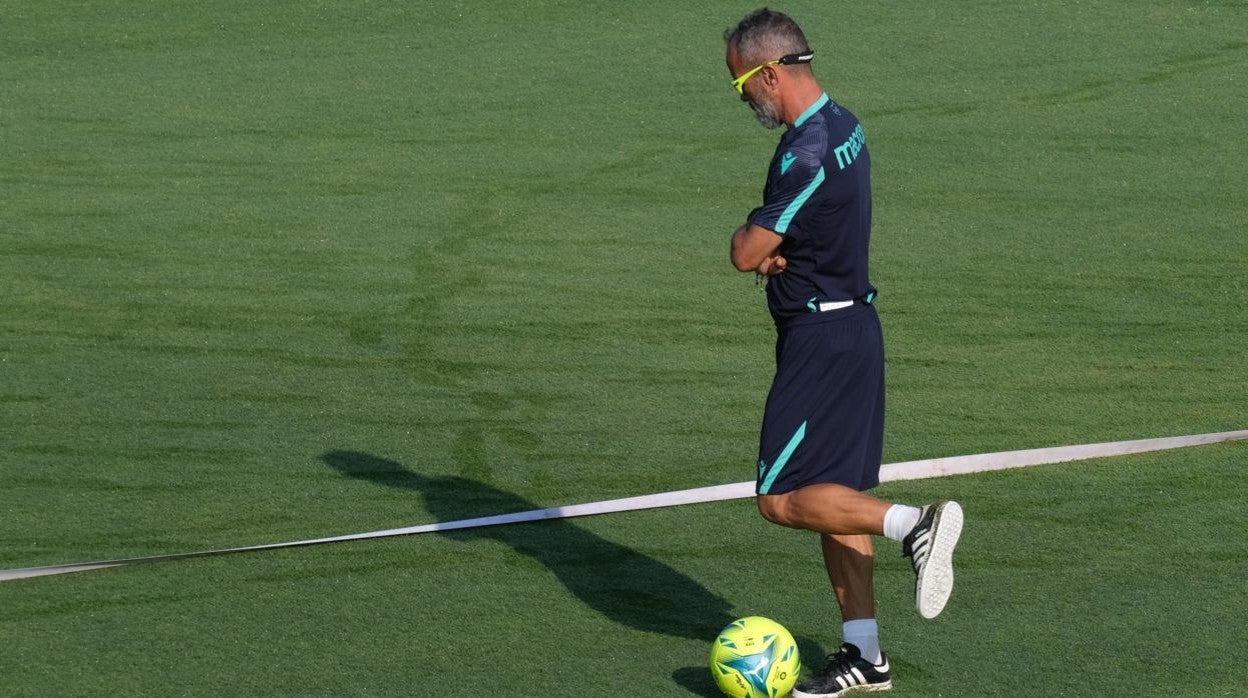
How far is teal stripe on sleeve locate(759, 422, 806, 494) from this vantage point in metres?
5.58

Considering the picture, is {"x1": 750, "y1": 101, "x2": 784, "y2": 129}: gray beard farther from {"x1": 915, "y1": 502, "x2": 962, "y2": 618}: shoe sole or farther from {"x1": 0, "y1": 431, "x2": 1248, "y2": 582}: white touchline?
{"x1": 0, "y1": 431, "x2": 1248, "y2": 582}: white touchline

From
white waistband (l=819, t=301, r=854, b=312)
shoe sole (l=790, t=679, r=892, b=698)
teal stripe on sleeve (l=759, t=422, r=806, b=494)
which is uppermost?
white waistband (l=819, t=301, r=854, b=312)

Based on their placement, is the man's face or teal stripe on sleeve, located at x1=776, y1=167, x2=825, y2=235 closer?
teal stripe on sleeve, located at x1=776, y1=167, x2=825, y2=235

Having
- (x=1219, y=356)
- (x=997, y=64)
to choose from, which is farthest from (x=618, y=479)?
(x=997, y=64)

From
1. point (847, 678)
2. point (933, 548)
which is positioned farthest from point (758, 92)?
point (847, 678)

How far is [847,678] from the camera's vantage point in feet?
18.7

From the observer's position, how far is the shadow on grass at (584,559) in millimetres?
6570

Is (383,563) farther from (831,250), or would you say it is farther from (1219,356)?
(1219,356)

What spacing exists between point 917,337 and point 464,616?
4817 millimetres

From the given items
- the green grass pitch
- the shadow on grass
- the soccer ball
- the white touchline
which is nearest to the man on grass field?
the soccer ball

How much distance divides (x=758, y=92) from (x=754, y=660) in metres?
1.92

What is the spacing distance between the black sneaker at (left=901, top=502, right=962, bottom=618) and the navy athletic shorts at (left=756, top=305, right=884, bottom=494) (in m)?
0.35

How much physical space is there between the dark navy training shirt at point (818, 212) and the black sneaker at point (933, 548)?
30.5 inches

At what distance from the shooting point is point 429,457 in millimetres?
8469
